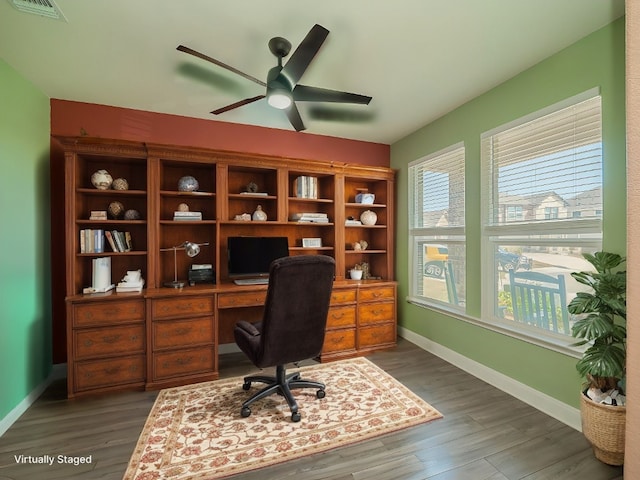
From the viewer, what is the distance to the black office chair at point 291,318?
2006mm

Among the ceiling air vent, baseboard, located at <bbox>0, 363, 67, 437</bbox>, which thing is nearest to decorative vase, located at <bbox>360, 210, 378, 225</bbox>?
the ceiling air vent

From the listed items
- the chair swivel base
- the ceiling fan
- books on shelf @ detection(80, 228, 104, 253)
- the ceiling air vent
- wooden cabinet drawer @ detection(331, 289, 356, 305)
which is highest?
the ceiling air vent

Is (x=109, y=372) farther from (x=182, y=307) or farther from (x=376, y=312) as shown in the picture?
(x=376, y=312)

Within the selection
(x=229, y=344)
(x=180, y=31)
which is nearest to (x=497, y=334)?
(x=229, y=344)

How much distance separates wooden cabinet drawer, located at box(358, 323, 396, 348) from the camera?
11.2 feet

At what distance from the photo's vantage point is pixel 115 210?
289cm

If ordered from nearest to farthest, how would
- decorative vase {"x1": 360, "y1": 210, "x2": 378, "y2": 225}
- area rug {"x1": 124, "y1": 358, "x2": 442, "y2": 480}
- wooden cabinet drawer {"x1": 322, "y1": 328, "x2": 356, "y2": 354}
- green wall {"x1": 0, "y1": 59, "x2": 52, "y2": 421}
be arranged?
area rug {"x1": 124, "y1": 358, "x2": 442, "y2": 480} < green wall {"x1": 0, "y1": 59, "x2": 52, "y2": 421} < wooden cabinet drawer {"x1": 322, "y1": 328, "x2": 356, "y2": 354} < decorative vase {"x1": 360, "y1": 210, "x2": 378, "y2": 225}

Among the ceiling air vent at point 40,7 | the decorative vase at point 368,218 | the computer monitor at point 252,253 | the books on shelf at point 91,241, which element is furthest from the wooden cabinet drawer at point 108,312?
the decorative vase at point 368,218

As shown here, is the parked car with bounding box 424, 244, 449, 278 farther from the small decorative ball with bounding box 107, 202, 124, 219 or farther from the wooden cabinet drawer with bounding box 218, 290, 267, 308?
the small decorative ball with bounding box 107, 202, 124, 219

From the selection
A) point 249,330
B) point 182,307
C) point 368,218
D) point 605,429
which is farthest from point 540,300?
point 182,307

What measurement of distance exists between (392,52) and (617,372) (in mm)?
2373

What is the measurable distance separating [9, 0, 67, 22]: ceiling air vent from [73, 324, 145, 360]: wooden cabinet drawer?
2213mm

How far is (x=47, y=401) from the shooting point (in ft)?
7.88

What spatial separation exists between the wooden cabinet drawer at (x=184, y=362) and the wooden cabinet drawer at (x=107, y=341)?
0.20 m
